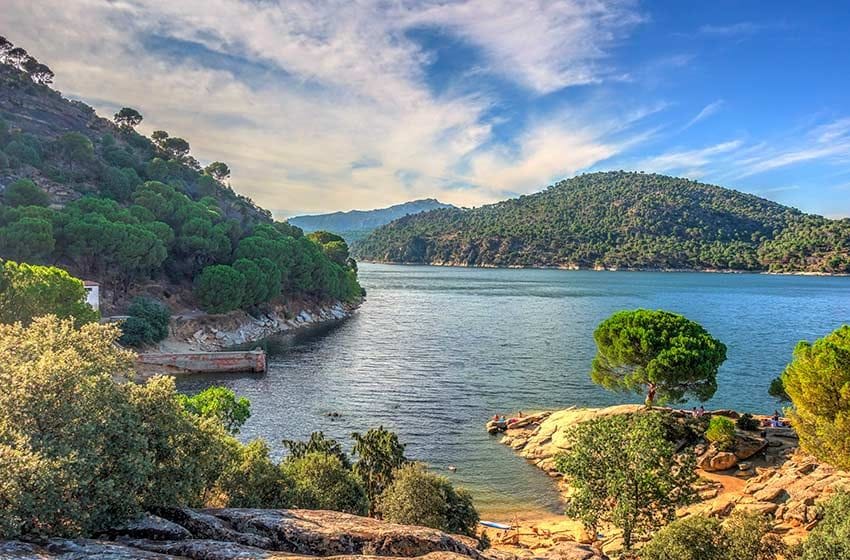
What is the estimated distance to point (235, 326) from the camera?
75.4 metres

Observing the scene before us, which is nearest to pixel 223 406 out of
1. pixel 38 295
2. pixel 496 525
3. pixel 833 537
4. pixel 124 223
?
pixel 496 525

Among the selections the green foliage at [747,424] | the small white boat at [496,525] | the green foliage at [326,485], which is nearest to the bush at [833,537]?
the small white boat at [496,525]

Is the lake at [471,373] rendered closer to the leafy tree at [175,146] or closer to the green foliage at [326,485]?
the green foliage at [326,485]

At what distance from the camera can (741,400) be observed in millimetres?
50094

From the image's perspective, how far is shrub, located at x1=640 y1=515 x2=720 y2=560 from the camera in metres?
16.1

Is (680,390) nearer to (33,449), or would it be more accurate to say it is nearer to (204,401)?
(204,401)

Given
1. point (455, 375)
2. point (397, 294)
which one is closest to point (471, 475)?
point (455, 375)

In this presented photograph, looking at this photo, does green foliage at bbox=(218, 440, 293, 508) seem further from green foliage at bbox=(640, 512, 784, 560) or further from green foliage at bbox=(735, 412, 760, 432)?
green foliage at bbox=(735, 412, 760, 432)

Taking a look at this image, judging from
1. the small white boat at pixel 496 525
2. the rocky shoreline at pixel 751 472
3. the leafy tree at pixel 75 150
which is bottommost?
the small white boat at pixel 496 525

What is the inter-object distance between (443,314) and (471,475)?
73.8m

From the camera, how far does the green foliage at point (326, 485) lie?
19047 mm

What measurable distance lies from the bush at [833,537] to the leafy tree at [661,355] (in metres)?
21.3

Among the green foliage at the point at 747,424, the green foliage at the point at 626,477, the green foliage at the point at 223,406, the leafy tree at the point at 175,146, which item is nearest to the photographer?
the green foliage at the point at 626,477

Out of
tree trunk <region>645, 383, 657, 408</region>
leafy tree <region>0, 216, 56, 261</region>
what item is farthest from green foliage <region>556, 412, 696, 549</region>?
leafy tree <region>0, 216, 56, 261</region>
